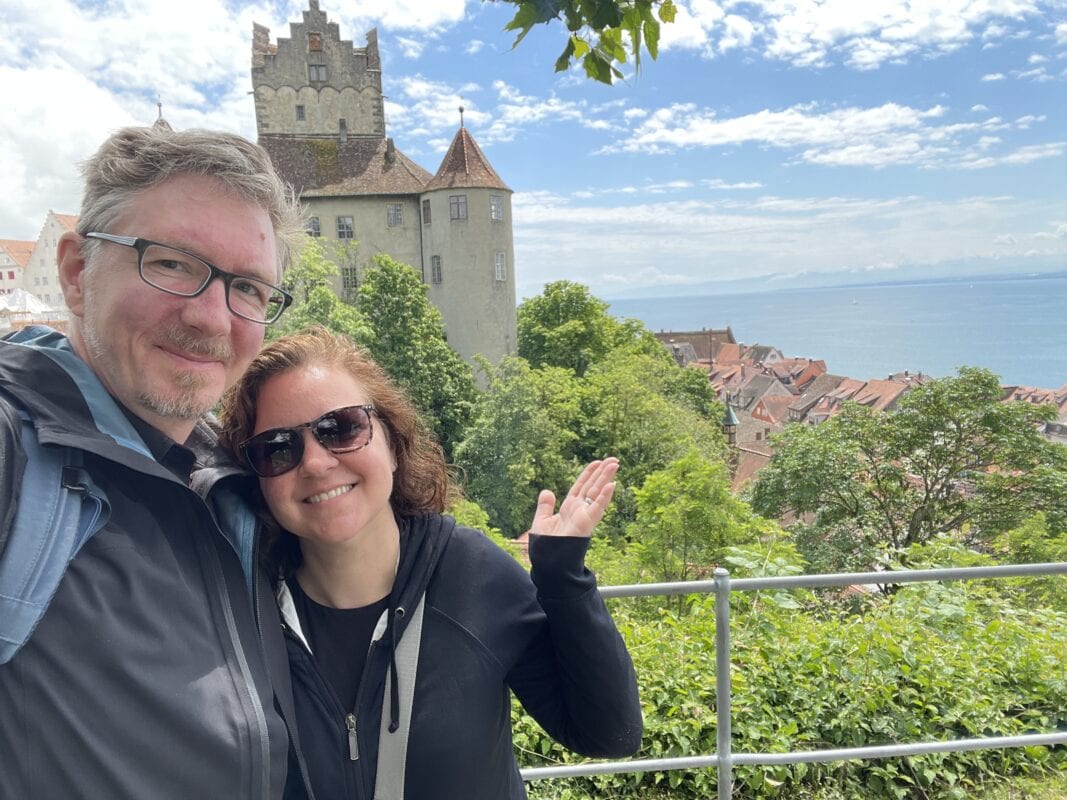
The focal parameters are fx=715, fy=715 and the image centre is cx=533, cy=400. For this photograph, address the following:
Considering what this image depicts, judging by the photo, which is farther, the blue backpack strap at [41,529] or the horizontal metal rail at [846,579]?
the horizontal metal rail at [846,579]

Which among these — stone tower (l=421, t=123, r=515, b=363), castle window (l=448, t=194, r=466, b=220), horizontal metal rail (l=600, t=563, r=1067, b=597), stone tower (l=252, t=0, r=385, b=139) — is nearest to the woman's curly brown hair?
horizontal metal rail (l=600, t=563, r=1067, b=597)

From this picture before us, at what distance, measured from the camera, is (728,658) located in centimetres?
254

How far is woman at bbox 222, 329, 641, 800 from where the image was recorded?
1480 millimetres

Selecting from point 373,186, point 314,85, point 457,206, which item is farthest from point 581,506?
point 314,85

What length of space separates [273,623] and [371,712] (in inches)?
10.8

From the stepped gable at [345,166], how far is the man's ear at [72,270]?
41.5 metres

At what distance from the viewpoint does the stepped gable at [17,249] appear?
6431 cm

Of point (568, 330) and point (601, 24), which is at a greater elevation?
point (601, 24)

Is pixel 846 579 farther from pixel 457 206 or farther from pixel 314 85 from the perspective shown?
pixel 314 85

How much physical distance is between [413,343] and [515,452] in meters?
6.95

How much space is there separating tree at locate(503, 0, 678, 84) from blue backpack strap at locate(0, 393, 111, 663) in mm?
1241

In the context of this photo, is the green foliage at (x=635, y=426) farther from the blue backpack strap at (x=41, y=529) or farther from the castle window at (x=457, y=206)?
the blue backpack strap at (x=41, y=529)

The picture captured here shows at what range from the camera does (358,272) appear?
39.9 metres

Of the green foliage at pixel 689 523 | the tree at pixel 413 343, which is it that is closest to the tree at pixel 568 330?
the tree at pixel 413 343
